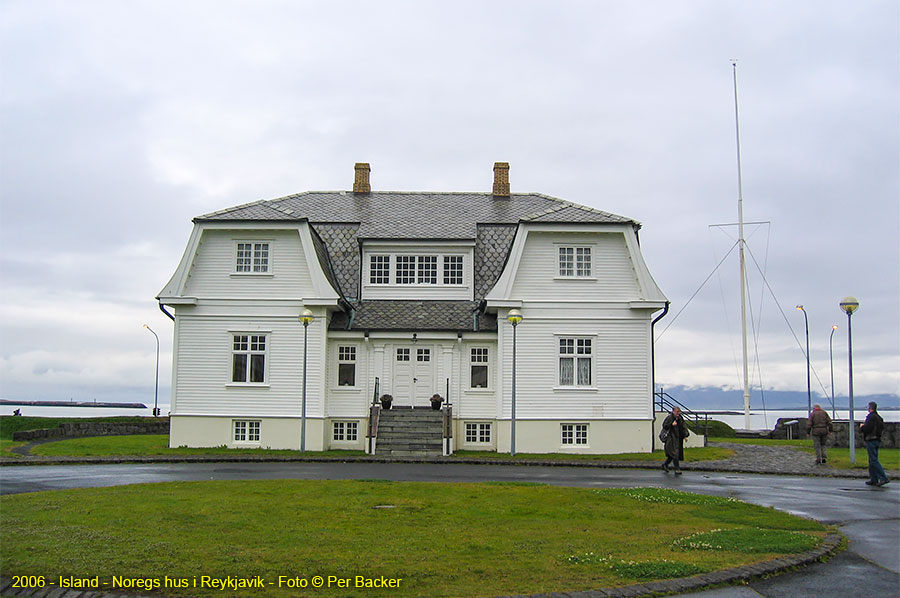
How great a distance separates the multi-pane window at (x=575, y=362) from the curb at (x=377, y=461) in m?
5.37

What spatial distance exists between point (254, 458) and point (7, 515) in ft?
42.3

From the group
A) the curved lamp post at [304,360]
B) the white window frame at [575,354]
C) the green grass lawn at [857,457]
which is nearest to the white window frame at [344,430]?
the curved lamp post at [304,360]

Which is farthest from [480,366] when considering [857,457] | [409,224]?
[857,457]

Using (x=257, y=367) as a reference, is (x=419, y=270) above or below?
above

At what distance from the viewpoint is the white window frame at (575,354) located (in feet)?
97.7

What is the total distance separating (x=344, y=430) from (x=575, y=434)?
8.02m

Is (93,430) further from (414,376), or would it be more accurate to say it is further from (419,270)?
(419,270)

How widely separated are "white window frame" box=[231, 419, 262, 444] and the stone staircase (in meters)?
4.21

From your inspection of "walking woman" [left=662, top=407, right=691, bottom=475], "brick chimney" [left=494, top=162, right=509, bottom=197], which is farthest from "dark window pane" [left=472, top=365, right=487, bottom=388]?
"brick chimney" [left=494, top=162, right=509, bottom=197]

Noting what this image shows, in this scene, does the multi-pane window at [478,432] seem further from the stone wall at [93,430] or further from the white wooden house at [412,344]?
the stone wall at [93,430]

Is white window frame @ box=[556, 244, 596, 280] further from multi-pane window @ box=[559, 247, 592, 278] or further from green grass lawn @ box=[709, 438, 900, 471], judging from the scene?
green grass lawn @ box=[709, 438, 900, 471]

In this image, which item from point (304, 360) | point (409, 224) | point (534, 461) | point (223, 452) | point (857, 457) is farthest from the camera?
point (409, 224)

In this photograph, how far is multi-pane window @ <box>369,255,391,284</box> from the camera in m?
32.0

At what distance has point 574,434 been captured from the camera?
29656 millimetres
